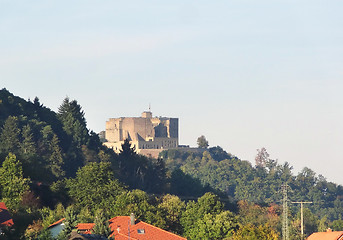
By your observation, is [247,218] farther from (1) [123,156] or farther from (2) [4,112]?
(2) [4,112]

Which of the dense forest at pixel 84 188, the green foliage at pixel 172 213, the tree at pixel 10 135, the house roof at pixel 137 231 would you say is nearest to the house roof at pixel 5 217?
the dense forest at pixel 84 188

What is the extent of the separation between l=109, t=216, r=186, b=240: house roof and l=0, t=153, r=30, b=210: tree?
11559 millimetres

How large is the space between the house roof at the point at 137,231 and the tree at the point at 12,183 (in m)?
11.6

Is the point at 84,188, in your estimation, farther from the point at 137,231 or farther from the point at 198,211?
the point at 137,231

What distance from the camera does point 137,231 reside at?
291 feet

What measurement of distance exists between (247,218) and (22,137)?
36.6m

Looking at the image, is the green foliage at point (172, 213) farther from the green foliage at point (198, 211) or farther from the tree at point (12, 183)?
the tree at point (12, 183)

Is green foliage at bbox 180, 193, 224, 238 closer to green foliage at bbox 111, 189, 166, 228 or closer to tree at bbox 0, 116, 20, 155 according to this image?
green foliage at bbox 111, 189, 166, 228

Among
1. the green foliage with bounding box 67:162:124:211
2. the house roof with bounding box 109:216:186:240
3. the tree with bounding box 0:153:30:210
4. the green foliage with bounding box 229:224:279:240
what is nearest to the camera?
the house roof with bounding box 109:216:186:240

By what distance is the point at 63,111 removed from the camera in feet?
583

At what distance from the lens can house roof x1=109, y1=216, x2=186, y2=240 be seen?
85.7 m

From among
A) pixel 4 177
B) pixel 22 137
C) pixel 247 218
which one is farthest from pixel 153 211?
pixel 22 137

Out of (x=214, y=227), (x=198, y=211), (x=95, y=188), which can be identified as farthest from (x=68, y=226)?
(x=198, y=211)

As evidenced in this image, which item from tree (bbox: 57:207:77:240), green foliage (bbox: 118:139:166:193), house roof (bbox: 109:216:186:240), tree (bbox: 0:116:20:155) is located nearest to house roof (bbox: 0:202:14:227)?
tree (bbox: 57:207:77:240)
